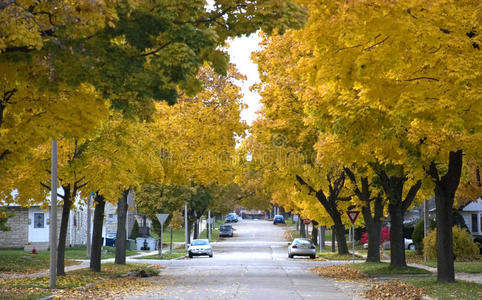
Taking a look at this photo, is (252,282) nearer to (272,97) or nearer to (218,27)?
(272,97)

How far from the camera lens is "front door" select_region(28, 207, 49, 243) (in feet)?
169

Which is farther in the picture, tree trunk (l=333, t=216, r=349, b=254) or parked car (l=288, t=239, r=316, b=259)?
parked car (l=288, t=239, r=316, b=259)

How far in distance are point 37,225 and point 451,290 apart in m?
39.5

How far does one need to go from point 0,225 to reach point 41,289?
651 inches

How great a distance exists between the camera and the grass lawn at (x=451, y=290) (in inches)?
648

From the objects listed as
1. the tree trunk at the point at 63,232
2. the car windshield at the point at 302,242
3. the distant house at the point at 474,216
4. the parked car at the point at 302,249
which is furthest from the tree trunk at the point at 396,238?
the distant house at the point at 474,216

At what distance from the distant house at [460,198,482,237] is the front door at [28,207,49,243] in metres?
30.7

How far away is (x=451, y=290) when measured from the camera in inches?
704

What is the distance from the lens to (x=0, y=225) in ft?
113

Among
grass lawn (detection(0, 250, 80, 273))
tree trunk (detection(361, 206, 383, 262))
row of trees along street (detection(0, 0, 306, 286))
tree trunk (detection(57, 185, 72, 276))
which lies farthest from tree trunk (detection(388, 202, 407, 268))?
row of trees along street (detection(0, 0, 306, 286))

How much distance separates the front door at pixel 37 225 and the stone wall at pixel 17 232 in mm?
349

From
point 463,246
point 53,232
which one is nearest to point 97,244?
point 53,232

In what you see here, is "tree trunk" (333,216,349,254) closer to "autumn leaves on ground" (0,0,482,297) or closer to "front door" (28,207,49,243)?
"autumn leaves on ground" (0,0,482,297)

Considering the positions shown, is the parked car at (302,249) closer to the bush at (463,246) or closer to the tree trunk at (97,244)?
the bush at (463,246)
